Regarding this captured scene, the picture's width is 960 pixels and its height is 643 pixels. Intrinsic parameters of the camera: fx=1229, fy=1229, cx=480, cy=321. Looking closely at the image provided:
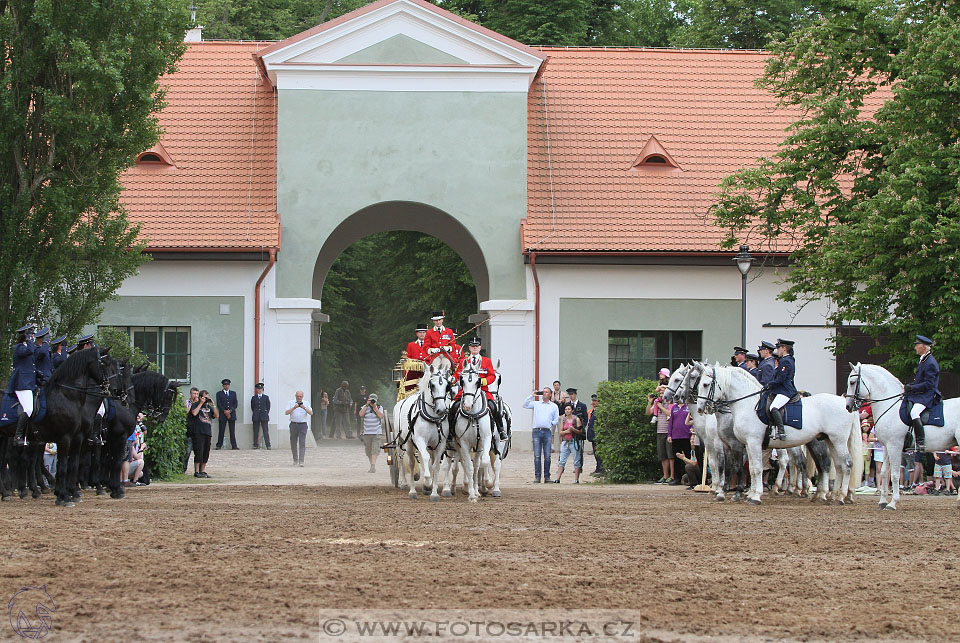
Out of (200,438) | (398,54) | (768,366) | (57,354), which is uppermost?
(398,54)

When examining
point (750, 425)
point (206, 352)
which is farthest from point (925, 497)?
point (206, 352)

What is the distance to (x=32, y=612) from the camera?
7.94 metres

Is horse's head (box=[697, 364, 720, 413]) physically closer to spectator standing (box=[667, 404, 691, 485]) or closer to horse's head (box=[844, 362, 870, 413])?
horse's head (box=[844, 362, 870, 413])

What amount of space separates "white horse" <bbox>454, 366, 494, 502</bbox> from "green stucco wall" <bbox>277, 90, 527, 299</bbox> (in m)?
15.0

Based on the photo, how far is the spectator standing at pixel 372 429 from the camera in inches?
Answer: 990

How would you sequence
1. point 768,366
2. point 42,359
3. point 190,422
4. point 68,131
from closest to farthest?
point 42,359, point 768,366, point 68,131, point 190,422

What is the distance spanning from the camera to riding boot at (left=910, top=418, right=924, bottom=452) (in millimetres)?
17125

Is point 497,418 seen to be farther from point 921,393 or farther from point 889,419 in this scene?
point 921,393

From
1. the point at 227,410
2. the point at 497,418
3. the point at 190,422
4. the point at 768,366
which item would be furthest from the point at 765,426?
the point at 227,410

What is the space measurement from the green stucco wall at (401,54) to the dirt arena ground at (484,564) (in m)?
17.6

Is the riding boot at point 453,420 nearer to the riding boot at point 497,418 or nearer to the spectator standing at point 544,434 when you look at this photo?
the riding boot at point 497,418

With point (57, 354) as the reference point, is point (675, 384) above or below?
below

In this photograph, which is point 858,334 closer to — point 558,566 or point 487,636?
point 558,566

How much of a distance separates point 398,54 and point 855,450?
729 inches
